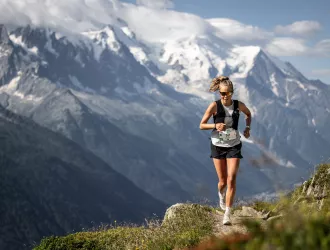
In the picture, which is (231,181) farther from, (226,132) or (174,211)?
(174,211)

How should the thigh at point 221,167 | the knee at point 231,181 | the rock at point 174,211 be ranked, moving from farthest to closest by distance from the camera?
1. the rock at point 174,211
2. the thigh at point 221,167
3. the knee at point 231,181

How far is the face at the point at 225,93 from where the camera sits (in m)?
11.0

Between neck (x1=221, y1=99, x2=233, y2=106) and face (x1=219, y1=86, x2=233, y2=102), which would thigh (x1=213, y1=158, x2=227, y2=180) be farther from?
face (x1=219, y1=86, x2=233, y2=102)

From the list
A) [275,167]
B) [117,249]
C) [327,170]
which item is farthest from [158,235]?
[275,167]

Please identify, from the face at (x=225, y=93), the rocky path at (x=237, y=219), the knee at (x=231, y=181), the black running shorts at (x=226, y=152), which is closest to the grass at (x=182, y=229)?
the rocky path at (x=237, y=219)

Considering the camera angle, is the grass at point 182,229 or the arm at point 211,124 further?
the arm at point 211,124

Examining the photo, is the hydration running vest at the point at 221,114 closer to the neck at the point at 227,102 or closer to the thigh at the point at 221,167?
the neck at the point at 227,102

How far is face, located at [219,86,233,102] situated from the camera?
36.1 feet

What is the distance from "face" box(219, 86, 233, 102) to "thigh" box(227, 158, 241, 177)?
1350 millimetres

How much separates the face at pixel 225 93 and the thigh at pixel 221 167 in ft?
4.58

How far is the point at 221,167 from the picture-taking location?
11477mm

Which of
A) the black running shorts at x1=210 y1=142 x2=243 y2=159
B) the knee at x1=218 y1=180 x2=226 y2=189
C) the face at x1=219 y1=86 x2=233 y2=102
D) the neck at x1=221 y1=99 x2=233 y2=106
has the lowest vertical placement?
the knee at x1=218 y1=180 x2=226 y2=189

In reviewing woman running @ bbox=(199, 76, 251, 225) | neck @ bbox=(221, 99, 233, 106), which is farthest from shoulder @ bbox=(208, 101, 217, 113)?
neck @ bbox=(221, 99, 233, 106)

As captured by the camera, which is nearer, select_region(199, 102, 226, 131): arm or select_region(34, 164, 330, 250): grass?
select_region(34, 164, 330, 250): grass
